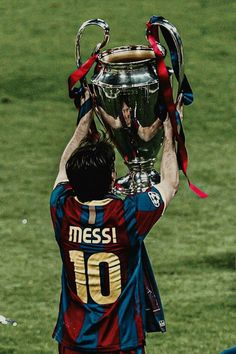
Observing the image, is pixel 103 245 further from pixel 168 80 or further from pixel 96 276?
pixel 168 80

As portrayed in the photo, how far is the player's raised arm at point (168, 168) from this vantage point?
11.5ft

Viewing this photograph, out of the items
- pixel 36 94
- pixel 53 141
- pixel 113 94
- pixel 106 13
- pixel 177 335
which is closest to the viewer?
pixel 113 94

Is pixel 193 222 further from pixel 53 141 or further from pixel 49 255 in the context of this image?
pixel 53 141

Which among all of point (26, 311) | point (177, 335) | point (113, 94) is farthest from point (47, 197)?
point (113, 94)

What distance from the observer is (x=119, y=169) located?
6801 millimetres

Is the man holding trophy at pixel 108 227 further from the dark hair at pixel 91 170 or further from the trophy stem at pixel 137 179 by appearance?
the trophy stem at pixel 137 179

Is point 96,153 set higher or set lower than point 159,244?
higher

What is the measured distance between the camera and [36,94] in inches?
318

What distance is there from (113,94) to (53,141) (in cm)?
358

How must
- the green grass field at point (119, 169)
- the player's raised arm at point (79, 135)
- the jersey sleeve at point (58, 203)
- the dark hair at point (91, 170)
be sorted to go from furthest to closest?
the green grass field at point (119, 169) → the player's raised arm at point (79, 135) → the jersey sleeve at point (58, 203) → the dark hair at point (91, 170)

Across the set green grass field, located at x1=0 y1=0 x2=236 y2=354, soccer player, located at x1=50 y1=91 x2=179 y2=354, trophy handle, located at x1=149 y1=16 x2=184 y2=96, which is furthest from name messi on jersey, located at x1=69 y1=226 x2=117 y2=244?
green grass field, located at x1=0 y1=0 x2=236 y2=354

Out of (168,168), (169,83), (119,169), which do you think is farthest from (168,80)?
(119,169)

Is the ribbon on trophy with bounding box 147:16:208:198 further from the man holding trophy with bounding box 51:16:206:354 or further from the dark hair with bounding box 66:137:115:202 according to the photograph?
the dark hair with bounding box 66:137:115:202

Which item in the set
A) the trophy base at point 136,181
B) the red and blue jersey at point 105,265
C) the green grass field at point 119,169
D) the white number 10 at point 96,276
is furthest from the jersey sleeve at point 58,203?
the green grass field at point 119,169
